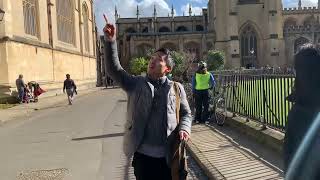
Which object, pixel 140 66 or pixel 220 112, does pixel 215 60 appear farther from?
pixel 220 112

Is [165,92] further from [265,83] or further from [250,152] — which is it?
[265,83]

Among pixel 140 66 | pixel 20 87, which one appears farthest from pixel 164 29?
pixel 20 87

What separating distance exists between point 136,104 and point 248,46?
78682 millimetres

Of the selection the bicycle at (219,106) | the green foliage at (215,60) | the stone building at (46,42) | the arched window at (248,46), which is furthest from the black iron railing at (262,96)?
the arched window at (248,46)

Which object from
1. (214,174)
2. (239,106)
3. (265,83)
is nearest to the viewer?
(214,174)

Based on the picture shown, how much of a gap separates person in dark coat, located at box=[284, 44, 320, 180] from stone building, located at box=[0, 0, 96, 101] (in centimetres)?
2577

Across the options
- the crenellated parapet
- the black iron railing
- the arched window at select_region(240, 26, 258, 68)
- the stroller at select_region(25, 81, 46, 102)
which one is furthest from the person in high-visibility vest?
the crenellated parapet

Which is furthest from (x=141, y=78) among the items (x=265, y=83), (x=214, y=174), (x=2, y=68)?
(x=2, y=68)

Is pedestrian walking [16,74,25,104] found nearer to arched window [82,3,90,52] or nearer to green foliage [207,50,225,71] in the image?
arched window [82,3,90,52]

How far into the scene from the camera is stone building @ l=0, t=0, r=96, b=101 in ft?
89.9

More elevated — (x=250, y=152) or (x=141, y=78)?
(x=141, y=78)

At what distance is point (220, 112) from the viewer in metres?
11.8

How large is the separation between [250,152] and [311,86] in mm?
5415

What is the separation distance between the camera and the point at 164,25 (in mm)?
104688
